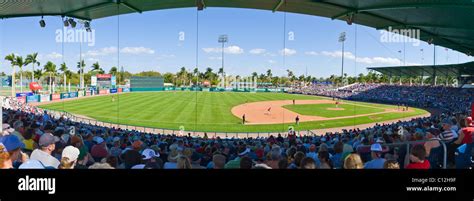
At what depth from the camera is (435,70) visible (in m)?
42.4

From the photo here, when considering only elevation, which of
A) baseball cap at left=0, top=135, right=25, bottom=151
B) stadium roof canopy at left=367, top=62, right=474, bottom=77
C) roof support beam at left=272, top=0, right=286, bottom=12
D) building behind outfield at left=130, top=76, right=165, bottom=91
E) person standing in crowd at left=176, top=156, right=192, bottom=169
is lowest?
person standing in crowd at left=176, top=156, right=192, bottom=169

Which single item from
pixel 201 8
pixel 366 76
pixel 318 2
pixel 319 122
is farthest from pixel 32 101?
pixel 366 76

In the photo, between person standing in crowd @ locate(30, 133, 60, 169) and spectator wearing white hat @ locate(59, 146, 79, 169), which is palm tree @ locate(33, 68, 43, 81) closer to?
person standing in crowd @ locate(30, 133, 60, 169)

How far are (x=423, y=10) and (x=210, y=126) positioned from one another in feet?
57.5

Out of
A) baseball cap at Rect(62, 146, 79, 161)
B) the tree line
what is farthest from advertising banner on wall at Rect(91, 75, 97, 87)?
baseball cap at Rect(62, 146, 79, 161)

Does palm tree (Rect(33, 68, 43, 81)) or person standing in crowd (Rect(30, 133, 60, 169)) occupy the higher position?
palm tree (Rect(33, 68, 43, 81))

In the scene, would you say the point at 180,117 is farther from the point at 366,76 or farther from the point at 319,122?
the point at 366,76

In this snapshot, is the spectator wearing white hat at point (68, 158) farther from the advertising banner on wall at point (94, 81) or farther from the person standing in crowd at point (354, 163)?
the advertising banner on wall at point (94, 81)

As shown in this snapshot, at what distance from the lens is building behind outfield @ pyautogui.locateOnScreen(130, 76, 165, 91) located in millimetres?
76188

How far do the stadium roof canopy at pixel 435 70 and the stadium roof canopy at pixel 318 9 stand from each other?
27.2m

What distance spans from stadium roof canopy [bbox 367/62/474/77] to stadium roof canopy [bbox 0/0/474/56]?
27.2m

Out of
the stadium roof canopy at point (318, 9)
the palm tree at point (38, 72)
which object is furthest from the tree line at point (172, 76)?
the stadium roof canopy at point (318, 9)

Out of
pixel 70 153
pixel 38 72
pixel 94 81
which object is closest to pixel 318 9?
pixel 70 153
